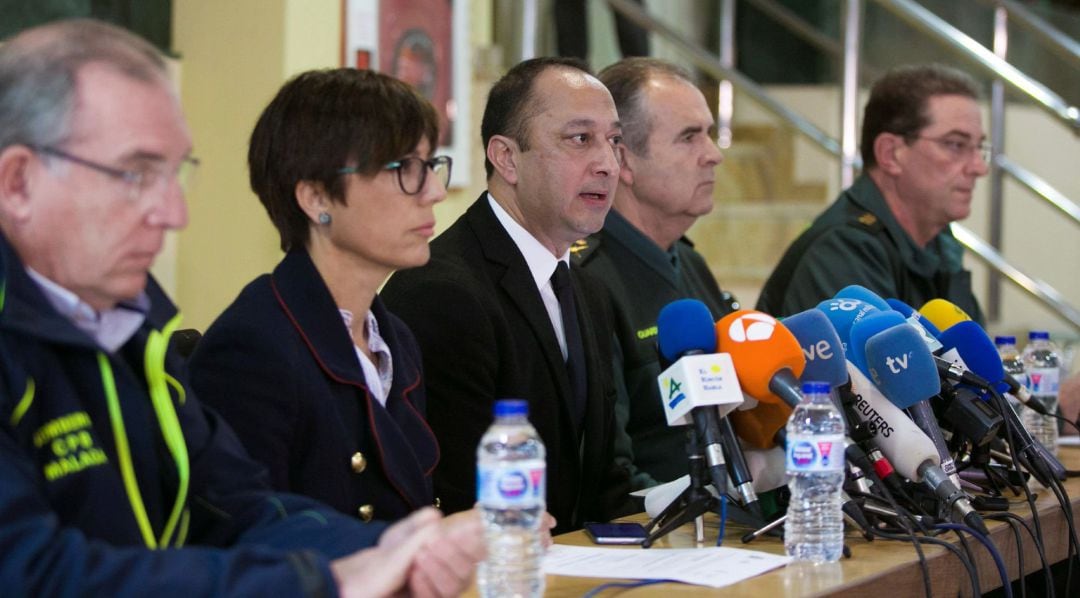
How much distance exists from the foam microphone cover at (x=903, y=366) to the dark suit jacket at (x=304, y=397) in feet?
2.49

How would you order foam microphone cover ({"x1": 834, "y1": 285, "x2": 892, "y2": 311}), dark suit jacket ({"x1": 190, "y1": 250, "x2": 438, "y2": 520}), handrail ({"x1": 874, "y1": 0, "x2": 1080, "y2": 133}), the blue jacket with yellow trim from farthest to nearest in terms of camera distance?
1. handrail ({"x1": 874, "y1": 0, "x2": 1080, "y2": 133})
2. foam microphone cover ({"x1": 834, "y1": 285, "x2": 892, "y2": 311})
3. dark suit jacket ({"x1": 190, "y1": 250, "x2": 438, "y2": 520})
4. the blue jacket with yellow trim

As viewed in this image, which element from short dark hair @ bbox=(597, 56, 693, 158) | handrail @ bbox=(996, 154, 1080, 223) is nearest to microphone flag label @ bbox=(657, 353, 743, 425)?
short dark hair @ bbox=(597, 56, 693, 158)

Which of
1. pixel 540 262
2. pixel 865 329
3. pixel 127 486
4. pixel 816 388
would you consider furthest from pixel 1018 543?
pixel 127 486

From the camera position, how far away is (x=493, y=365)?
2.55 m

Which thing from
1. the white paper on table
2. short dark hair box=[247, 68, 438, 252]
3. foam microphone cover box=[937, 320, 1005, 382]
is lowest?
the white paper on table

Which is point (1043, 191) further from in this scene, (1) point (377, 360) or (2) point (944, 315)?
(1) point (377, 360)

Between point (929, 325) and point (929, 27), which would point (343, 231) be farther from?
point (929, 27)

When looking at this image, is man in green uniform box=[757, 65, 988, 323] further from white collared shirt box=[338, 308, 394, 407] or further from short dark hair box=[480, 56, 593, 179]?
white collared shirt box=[338, 308, 394, 407]

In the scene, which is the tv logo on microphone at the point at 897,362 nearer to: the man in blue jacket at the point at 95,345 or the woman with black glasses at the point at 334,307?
the woman with black glasses at the point at 334,307

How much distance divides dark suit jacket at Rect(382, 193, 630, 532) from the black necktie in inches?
0.6

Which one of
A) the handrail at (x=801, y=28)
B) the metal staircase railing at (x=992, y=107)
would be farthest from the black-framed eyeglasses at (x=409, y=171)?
the handrail at (x=801, y=28)

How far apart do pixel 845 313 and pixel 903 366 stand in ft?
0.80

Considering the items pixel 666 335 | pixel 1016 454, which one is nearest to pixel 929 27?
pixel 1016 454

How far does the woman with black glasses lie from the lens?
201 centimetres
